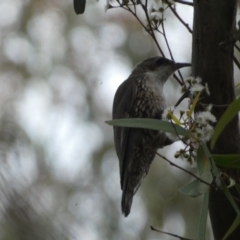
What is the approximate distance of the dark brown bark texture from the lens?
1.76 m

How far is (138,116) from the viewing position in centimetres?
295

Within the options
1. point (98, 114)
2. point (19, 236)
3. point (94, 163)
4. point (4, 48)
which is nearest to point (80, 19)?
point (4, 48)

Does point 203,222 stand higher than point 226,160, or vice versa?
point 226,160

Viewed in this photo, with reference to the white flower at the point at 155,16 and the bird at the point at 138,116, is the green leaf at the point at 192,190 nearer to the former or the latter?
the white flower at the point at 155,16

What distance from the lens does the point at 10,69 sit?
7.11 m

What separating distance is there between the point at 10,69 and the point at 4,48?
40cm

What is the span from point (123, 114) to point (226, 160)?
137 centimetres

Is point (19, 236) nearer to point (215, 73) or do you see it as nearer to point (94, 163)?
point (215, 73)

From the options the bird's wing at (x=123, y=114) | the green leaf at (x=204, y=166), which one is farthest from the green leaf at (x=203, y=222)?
the bird's wing at (x=123, y=114)

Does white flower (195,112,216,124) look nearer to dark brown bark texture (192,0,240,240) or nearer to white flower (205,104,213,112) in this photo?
white flower (205,104,213,112)

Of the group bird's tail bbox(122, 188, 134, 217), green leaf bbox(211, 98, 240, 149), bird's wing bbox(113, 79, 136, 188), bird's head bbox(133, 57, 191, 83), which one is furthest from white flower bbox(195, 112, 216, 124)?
bird's head bbox(133, 57, 191, 83)

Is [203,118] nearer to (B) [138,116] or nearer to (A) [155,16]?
(A) [155,16]

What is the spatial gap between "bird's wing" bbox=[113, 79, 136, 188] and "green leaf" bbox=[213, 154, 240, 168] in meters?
1.24

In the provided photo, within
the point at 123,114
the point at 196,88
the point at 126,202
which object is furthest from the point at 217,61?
the point at 123,114
